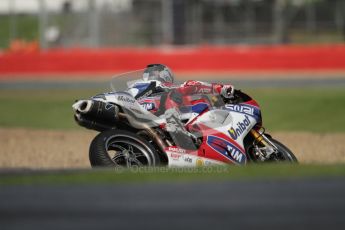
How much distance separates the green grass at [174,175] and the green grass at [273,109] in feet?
32.6

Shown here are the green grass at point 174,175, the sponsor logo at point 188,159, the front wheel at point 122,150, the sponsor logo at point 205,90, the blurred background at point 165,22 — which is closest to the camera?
the green grass at point 174,175

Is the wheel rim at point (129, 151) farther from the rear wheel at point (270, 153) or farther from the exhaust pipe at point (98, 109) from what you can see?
Answer: the rear wheel at point (270, 153)

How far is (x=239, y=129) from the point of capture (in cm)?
905

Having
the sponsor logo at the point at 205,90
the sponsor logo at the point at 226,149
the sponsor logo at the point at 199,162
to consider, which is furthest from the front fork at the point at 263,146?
the sponsor logo at the point at 199,162

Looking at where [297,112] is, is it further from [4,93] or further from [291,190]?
[291,190]

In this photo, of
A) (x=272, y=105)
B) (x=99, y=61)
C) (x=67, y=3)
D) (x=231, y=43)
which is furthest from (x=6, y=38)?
(x=272, y=105)

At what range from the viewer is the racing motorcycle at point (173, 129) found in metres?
8.26

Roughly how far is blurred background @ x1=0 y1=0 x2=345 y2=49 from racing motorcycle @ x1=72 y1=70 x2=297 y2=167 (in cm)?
2310

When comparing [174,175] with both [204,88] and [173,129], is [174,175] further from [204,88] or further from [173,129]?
[204,88]

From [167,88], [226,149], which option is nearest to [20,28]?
[167,88]

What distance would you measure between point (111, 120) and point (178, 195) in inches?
116

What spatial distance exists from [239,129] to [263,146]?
0.46 metres

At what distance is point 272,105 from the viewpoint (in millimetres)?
20578

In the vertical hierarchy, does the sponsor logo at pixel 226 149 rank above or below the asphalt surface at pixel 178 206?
below
